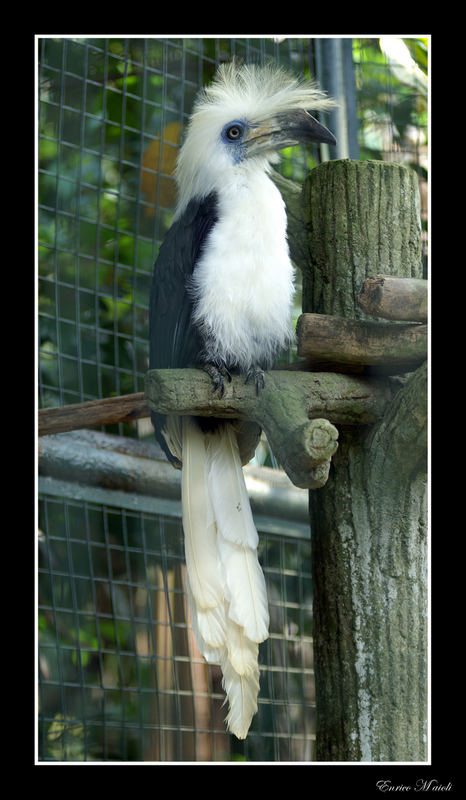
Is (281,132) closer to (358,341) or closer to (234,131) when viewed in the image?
(234,131)

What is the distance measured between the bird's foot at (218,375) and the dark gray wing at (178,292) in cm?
8

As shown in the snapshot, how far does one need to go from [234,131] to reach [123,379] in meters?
0.99

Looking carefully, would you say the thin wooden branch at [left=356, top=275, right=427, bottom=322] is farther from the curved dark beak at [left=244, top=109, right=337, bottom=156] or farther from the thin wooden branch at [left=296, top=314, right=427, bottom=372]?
the curved dark beak at [left=244, top=109, right=337, bottom=156]

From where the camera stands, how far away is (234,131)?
1.56 m

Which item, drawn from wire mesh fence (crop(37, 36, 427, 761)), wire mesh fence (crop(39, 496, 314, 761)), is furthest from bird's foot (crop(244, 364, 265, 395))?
wire mesh fence (crop(39, 496, 314, 761))

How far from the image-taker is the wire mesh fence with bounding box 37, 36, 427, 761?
6.84 feet

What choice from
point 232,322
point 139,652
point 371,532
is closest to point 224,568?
point 371,532

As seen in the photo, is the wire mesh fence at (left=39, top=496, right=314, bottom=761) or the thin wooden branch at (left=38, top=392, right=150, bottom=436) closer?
the thin wooden branch at (left=38, top=392, right=150, bottom=436)

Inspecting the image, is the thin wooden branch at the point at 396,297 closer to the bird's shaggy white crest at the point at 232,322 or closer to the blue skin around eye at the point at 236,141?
the bird's shaggy white crest at the point at 232,322

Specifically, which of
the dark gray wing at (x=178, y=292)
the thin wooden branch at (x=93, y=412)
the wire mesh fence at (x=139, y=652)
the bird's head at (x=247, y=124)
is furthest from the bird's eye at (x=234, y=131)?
the wire mesh fence at (x=139, y=652)

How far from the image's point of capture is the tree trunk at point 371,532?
1309 mm

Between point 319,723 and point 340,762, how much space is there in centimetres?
9

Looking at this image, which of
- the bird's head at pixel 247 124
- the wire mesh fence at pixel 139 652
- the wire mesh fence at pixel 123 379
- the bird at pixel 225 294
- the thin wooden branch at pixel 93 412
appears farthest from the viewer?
the wire mesh fence at pixel 139 652

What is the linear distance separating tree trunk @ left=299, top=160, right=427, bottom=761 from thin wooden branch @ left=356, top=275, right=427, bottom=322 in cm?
11
